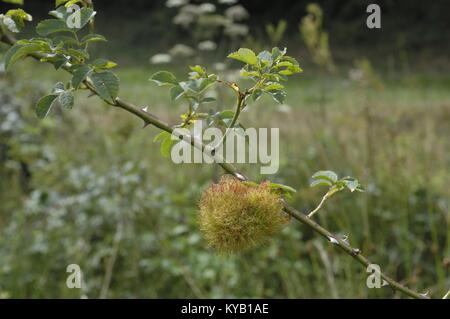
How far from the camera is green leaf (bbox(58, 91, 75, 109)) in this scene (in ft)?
1.99

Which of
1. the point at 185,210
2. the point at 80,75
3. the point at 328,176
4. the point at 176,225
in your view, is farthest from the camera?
the point at 185,210

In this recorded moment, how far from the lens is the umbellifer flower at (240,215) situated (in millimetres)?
606

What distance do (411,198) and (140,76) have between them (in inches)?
282

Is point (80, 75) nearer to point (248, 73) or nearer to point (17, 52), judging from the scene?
point (17, 52)

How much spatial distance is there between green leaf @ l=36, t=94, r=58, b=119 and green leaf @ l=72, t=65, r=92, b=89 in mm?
57

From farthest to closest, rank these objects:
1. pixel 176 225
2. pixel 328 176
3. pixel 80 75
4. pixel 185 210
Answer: pixel 185 210
pixel 176 225
pixel 328 176
pixel 80 75

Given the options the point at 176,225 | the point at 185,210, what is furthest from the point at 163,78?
the point at 185,210

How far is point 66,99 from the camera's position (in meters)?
0.61

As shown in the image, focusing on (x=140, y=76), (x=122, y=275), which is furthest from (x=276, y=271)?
(x=140, y=76)

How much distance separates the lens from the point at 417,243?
2.45 m

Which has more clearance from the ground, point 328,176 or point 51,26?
point 51,26

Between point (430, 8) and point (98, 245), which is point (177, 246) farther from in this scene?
point (430, 8)

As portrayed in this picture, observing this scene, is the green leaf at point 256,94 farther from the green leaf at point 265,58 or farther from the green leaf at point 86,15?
the green leaf at point 86,15

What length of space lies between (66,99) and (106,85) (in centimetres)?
4
